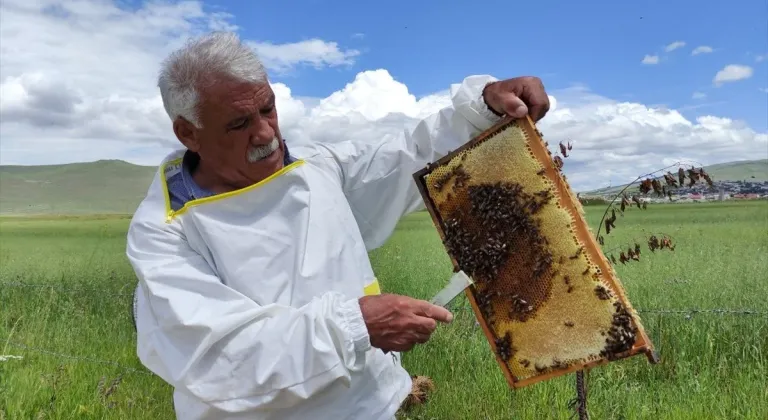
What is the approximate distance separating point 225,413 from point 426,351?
3.39m

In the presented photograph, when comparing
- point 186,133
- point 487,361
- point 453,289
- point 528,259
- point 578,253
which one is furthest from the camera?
point 487,361

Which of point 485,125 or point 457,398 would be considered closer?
point 485,125

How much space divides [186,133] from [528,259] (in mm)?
1648

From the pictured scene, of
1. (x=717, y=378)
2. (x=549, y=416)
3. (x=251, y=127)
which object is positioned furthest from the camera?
(x=717, y=378)

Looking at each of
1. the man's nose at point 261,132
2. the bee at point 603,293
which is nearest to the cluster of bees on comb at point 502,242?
the bee at point 603,293

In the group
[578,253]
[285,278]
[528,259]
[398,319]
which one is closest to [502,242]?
[528,259]

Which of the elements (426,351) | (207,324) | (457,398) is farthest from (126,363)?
(207,324)

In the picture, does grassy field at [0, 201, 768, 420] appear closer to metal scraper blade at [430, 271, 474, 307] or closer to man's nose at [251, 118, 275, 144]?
metal scraper blade at [430, 271, 474, 307]

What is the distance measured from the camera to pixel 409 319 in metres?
2.16

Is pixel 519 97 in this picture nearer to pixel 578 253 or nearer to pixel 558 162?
pixel 558 162

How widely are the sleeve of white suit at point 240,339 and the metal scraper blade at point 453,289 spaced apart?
363 millimetres

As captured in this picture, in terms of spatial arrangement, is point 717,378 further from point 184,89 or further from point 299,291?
point 184,89

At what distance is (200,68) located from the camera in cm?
265

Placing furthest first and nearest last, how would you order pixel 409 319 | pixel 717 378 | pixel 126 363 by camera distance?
pixel 126 363 < pixel 717 378 < pixel 409 319
